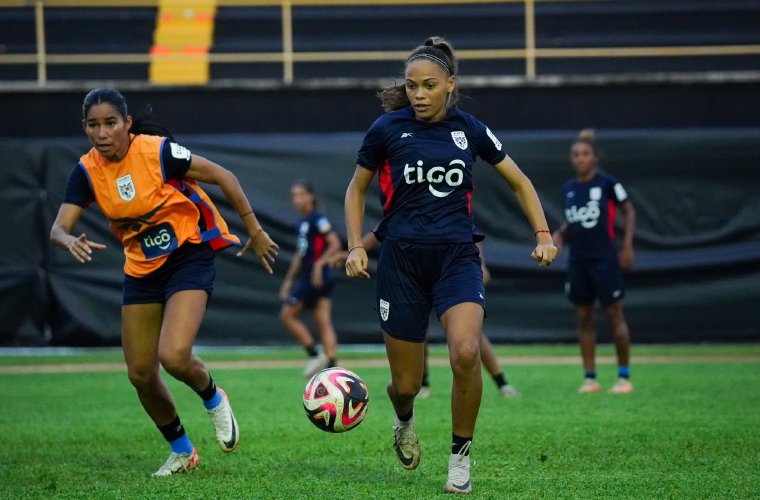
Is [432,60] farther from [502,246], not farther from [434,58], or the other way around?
[502,246]

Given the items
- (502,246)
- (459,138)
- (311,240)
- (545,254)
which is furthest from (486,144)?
(502,246)

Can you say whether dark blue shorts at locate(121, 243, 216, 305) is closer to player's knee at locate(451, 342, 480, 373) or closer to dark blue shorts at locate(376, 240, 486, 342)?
dark blue shorts at locate(376, 240, 486, 342)

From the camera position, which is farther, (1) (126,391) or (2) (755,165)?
(2) (755,165)

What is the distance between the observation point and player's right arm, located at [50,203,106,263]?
6.06 meters

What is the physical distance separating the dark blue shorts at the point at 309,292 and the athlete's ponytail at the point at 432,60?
6743 millimetres

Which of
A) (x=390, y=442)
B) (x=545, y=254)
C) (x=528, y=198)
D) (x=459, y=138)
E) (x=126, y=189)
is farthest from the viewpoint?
(x=390, y=442)

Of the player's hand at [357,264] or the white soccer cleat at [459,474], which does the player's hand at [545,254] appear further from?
the white soccer cleat at [459,474]

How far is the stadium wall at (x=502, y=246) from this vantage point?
50.0ft

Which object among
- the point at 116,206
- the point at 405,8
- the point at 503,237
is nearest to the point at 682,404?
the point at 116,206

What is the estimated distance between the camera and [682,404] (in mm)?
9492

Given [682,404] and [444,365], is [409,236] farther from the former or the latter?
[444,365]

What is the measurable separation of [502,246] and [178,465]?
956cm

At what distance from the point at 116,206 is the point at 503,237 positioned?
32.2 ft

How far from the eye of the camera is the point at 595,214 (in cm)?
1078
